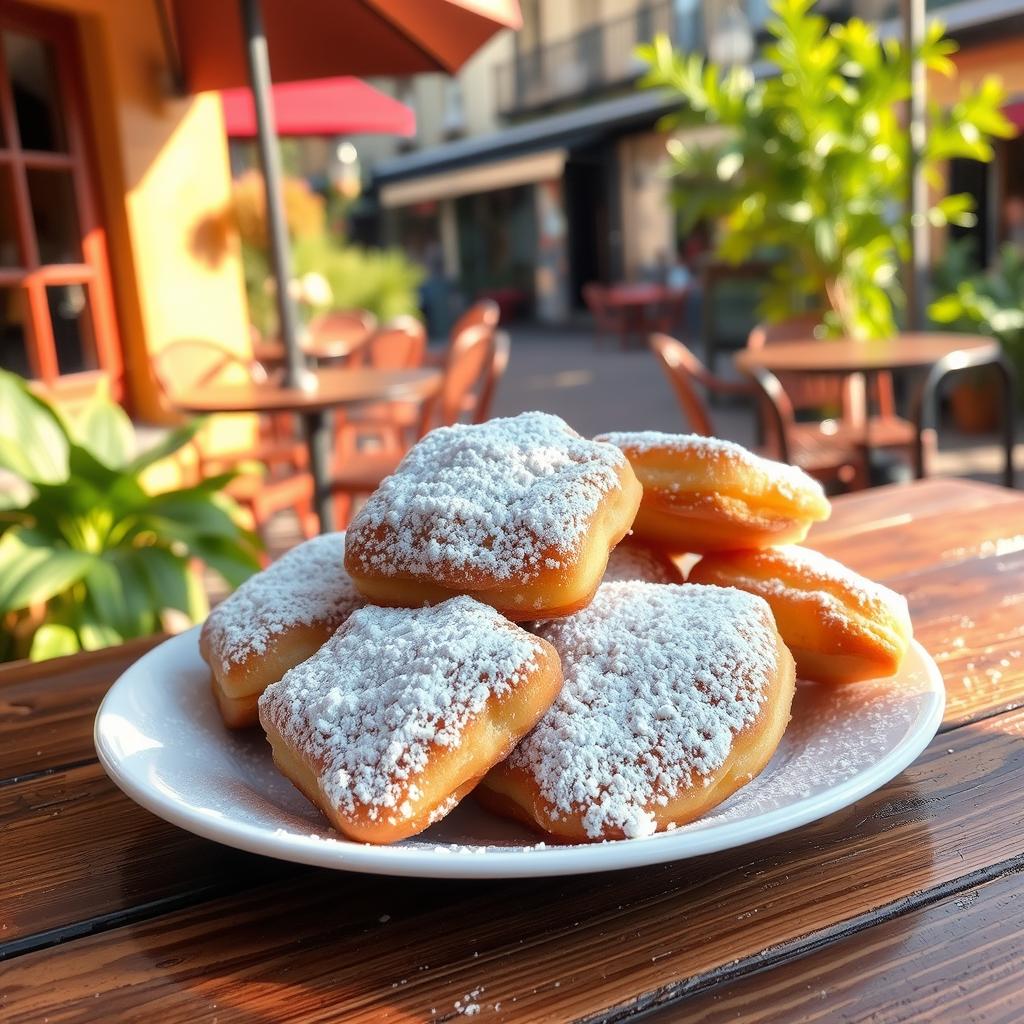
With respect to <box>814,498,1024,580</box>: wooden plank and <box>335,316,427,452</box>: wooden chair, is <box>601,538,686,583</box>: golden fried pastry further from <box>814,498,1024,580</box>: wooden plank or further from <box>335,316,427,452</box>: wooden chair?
Result: <box>335,316,427,452</box>: wooden chair

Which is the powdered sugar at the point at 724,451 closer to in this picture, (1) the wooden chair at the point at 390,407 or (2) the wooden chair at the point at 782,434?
(2) the wooden chair at the point at 782,434

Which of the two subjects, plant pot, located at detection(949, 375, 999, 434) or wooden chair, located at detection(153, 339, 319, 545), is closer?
wooden chair, located at detection(153, 339, 319, 545)

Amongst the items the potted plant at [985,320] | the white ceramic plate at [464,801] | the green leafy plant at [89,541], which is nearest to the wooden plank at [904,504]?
the white ceramic plate at [464,801]

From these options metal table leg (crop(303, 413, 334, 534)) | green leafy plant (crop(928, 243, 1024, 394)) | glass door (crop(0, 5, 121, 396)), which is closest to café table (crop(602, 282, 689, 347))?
green leafy plant (crop(928, 243, 1024, 394))

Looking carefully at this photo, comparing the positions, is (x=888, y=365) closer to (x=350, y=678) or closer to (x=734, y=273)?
(x=350, y=678)

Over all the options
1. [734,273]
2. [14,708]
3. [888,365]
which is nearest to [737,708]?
[14,708]

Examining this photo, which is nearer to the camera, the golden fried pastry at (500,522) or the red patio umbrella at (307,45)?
the golden fried pastry at (500,522)
